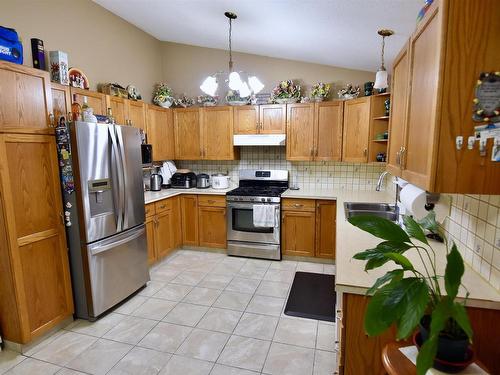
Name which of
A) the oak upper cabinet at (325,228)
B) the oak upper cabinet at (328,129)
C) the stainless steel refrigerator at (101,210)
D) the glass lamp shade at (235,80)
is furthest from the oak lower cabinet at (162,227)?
the oak upper cabinet at (328,129)

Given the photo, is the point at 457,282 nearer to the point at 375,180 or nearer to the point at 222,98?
the point at 375,180

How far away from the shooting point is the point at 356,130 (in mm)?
3545

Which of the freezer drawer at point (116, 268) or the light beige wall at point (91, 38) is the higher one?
the light beige wall at point (91, 38)

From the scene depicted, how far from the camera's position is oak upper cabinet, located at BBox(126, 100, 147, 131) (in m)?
3.42

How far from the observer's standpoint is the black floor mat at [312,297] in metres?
2.60

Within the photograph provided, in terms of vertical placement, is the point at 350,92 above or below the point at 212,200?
above

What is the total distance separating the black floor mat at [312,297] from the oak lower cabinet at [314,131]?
1.52 m

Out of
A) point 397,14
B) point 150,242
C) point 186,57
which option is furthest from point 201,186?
point 397,14

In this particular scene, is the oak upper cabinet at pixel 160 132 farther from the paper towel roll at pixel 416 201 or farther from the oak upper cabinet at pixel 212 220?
the paper towel roll at pixel 416 201

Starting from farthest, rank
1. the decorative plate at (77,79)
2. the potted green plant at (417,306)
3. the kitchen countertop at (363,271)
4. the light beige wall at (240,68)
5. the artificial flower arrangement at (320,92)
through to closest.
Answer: the light beige wall at (240,68) → the artificial flower arrangement at (320,92) → the decorative plate at (77,79) → the kitchen countertop at (363,271) → the potted green plant at (417,306)

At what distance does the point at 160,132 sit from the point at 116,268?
2.04 meters

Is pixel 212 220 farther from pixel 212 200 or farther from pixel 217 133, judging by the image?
pixel 217 133

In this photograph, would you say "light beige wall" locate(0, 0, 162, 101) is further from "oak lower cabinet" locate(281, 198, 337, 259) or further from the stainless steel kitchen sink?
the stainless steel kitchen sink

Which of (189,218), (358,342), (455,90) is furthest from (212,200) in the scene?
(455,90)
